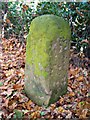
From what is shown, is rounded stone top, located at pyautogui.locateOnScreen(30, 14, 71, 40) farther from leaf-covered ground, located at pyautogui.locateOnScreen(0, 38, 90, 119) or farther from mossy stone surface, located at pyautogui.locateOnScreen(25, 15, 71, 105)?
leaf-covered ground, located at pyautogui.locateOnScreen(0, 38, 90, 119)

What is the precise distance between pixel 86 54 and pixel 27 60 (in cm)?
37

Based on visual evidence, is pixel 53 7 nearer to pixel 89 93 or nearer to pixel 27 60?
pixel 27 60

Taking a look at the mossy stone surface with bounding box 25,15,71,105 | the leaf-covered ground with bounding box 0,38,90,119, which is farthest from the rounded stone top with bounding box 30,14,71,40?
the leaf-covered ground with bounding box 0,38,90,119

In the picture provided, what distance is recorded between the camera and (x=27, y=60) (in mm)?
1455

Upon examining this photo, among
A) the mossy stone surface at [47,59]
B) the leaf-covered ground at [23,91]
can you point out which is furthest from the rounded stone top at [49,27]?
the leaf-covered ground at [23,91]

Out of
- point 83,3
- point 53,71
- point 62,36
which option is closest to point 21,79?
point 53,71

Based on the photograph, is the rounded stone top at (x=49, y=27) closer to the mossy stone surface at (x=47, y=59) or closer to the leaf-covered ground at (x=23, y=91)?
the mossy stone surface at (x=47, y=59)

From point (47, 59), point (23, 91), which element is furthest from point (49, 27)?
point (23, 91)

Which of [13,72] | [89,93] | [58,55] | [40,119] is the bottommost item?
[40,119]

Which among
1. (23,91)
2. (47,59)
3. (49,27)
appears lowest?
(23,91)

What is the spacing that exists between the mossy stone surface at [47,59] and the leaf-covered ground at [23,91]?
39mm

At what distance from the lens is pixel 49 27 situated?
1.37 meters

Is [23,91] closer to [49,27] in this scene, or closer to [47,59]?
[47,59]

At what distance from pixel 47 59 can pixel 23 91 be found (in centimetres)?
26
